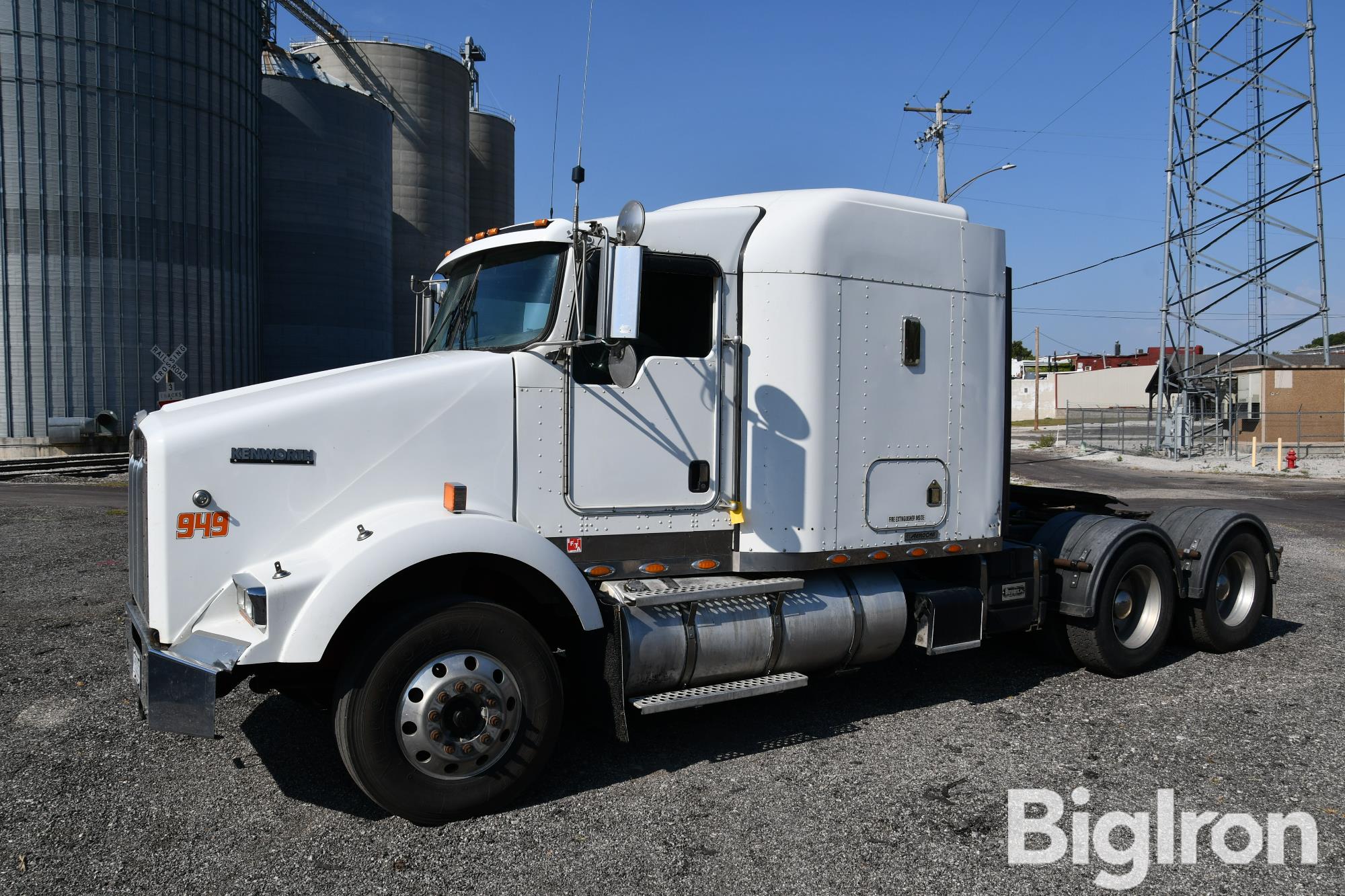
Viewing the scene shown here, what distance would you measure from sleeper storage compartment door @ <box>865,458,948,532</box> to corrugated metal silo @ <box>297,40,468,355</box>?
120ft

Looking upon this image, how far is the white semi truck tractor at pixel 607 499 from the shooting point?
4.33 metres

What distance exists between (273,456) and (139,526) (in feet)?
2.72

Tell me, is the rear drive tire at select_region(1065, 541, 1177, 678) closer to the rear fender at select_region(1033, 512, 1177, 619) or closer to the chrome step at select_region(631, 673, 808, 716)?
the rear fender at select_region(1033, 512, 1177, 619)

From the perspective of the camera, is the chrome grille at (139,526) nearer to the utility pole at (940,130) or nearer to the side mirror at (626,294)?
the side mirror at (626,294)

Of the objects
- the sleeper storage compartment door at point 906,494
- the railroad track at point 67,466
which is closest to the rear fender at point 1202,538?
the sleeper storage compartment door at point 906,494

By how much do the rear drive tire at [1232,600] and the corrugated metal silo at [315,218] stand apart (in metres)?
31.1

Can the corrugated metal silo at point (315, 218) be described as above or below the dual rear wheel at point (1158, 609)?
above

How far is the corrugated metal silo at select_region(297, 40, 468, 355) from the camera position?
41.3 m

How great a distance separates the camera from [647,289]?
5254 millimetres

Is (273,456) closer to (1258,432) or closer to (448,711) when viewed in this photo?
(448,711)

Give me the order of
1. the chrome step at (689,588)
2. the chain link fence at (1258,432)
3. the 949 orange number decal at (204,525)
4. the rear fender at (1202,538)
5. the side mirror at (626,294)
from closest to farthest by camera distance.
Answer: the 949 orange number decal at (204,525) → the side mirror at (626,294) → the chrome step at (689,588) → the rear fender at (1202,538) → the chain link fence at (1258,432)

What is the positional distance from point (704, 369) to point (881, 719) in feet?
8.26

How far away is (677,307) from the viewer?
5324 millimetres

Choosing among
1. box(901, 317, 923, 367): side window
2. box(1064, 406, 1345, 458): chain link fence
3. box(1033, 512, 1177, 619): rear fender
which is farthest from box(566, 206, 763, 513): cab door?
box(1064, 406, 1345, 458): chain link fence
